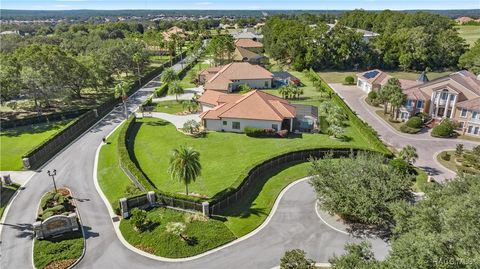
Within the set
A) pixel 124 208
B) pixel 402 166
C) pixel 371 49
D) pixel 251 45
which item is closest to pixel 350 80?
pixel 371 49

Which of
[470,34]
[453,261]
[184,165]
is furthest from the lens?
[470,34]

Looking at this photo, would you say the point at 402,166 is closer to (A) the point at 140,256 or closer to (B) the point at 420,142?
(B) the point at 420,142

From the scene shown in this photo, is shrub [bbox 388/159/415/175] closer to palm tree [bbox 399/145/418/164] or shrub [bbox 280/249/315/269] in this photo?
palm tree [bbox 399/145/418/164]

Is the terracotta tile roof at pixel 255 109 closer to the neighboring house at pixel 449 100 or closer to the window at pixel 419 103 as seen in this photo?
the neighboring house at pixel 449 100

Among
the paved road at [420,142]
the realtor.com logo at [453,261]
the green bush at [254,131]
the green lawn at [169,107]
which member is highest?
the realtor.com logo at [453,261]

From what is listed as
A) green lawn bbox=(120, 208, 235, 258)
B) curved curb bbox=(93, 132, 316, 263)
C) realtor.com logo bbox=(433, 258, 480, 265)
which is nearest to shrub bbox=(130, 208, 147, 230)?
green lawn bbox=(120, 208, 235, 258)

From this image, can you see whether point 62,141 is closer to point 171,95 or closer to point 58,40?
point 171,95

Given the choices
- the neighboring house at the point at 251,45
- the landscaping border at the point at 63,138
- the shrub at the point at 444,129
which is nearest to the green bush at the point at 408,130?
the shrub at the point at 444,129
